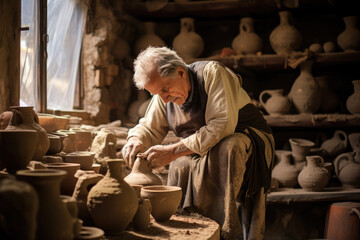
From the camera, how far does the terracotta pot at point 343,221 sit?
3926mm

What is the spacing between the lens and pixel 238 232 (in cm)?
272

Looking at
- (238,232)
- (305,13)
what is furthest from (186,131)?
(305,13)

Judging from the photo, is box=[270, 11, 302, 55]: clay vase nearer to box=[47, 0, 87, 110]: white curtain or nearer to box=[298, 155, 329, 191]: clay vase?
box=[298, 155, 329, 191]: clay vase

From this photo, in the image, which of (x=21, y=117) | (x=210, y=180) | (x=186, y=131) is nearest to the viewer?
(x=21, y=117)

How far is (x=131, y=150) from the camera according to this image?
9.83ft

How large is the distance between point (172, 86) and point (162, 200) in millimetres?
917

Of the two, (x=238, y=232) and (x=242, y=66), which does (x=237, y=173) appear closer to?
(x=238, y=232)

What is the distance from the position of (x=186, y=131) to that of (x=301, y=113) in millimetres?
2634

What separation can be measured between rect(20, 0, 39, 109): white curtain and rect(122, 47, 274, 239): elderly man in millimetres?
1558

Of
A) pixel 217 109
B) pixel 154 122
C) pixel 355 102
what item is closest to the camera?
pixel 217 109

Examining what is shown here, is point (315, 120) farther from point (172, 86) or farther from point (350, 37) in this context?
point (172, 86)

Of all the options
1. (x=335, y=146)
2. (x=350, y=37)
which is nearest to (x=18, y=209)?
(x=335, y=146)

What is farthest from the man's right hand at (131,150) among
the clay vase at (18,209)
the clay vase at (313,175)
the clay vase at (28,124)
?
the clay vase at (313,175)

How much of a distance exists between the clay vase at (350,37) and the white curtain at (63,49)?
11.2 feet
